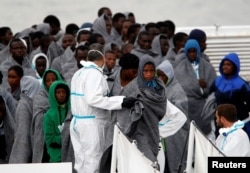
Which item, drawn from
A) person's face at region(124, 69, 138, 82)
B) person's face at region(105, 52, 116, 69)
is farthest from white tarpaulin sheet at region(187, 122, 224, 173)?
person's face at region(105, 52, 116, 69)

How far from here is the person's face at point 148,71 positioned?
63.6 ft

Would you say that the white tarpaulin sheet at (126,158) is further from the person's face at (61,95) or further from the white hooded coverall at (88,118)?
the person's face at (61,95)

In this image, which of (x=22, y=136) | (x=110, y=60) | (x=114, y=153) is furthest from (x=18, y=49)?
(x=114, y=153)

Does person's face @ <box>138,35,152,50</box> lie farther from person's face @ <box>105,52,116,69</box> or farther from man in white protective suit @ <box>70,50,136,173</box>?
man in white protective suit @ <box>70,50,136,173</box>

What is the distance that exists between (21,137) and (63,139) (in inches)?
28.2

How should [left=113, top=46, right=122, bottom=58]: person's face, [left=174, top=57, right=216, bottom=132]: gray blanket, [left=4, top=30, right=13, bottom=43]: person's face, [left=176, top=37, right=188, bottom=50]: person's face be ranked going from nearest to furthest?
[left=174, top=57, right=216, bottom=132]: gray blanket
[left=113, top=46, right=122, bottom=58]: person's face
[left=176, top=37, right=188, bottom=50]: person's face
[left=4, top=30, right=13, bottom=43]: person's face

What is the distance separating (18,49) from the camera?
23516 millimetres

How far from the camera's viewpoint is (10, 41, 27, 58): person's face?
23.5 meters

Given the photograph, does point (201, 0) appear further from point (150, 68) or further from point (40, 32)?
point (150, 68)

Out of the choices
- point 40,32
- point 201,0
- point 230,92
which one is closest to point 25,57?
point 40,32

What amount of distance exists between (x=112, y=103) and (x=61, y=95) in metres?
0.90

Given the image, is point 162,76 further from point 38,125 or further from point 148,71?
point 148,71

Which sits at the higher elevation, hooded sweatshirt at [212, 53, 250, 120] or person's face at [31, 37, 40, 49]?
person's face at [31, 37, 40, 49]

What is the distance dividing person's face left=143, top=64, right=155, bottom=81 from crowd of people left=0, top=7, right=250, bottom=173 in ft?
0.03
